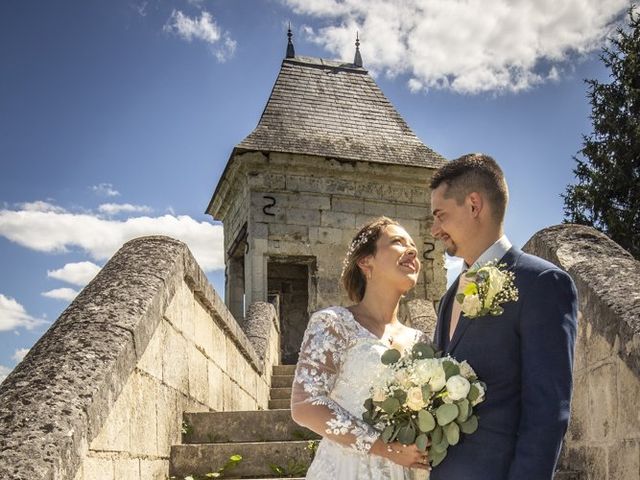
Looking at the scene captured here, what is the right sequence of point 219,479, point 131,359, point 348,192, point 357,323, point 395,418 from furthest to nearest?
1. point 348,192
2. point 219,479
3. point 131,359
4. point 357,323
5. point 395,418

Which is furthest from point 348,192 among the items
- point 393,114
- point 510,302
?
point 510,302

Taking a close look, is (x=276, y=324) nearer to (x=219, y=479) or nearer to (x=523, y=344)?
(x=219, y=479)

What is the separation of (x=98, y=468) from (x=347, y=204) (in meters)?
9.54

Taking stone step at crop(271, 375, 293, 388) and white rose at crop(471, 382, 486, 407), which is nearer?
white rose at crop(471, 382, 486, 407)

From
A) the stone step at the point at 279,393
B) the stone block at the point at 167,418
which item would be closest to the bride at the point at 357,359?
the stone block at the point at 167,418

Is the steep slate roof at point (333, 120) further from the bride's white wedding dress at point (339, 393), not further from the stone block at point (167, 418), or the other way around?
the bride's white wedding dress at point (339, 393)

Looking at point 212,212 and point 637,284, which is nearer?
point 637,284

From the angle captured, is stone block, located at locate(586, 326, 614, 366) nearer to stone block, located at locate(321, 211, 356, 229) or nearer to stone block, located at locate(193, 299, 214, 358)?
stone block, located at locate(193, 299, 214, 358)

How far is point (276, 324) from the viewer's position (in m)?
10.3

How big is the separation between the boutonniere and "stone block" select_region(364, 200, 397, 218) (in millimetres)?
10084

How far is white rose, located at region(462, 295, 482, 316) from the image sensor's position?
6.58 feet

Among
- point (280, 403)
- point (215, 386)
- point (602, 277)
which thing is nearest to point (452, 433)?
point (602, 277)

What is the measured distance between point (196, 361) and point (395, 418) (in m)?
2.64

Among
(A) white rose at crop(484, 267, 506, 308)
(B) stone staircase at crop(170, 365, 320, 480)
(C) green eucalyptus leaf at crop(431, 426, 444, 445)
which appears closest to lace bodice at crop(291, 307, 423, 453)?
(C) green eucalyptus leaf at crop(431, 426, 444, 445)
